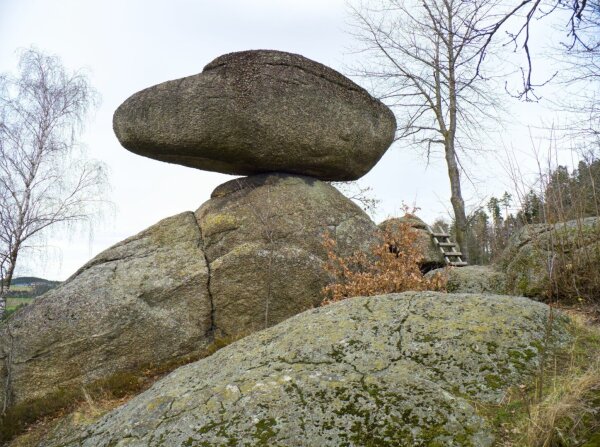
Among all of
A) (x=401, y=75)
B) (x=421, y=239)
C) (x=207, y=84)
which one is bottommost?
(x=421, y=239)

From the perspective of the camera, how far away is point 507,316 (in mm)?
3814

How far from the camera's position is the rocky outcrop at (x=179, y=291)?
7707 mm

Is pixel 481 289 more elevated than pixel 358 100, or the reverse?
pixel 358 100

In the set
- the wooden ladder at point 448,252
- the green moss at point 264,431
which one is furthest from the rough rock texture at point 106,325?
the wooden ladder at point 448,252

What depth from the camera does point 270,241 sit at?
8562mm

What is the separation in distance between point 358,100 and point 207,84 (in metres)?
2.92

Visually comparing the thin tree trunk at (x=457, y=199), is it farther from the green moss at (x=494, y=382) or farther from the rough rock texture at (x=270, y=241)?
the green moss at (x=494, y=382)

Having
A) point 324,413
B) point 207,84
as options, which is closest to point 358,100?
point 207,84

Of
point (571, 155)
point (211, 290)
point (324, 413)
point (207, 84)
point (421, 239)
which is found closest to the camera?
point (324, 413)

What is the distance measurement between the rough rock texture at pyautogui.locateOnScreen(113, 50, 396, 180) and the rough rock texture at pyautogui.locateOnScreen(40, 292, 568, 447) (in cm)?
528

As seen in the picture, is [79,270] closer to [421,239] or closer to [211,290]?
[211,290]

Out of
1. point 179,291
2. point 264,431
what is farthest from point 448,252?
point 264,431

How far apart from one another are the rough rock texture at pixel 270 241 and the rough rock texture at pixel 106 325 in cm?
40

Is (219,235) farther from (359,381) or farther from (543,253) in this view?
(359,381)
